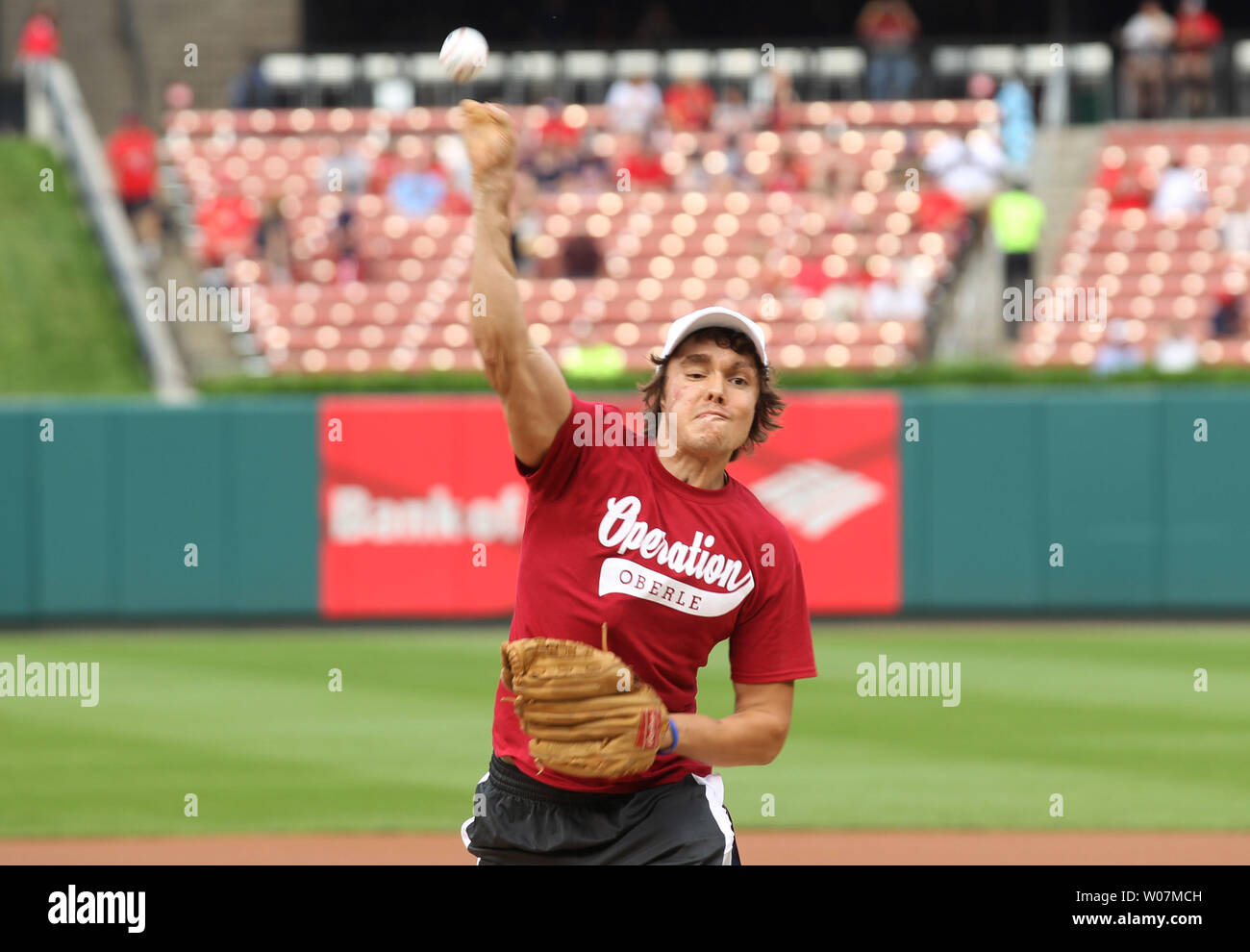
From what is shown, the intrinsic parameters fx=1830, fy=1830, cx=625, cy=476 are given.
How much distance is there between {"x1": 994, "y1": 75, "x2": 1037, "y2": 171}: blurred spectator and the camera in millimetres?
24422

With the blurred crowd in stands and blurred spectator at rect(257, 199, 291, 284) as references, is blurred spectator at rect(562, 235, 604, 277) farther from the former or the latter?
the blurred crowd in stands

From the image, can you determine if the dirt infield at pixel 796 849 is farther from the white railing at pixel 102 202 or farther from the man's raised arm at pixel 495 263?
the white railing at pixel 102 202

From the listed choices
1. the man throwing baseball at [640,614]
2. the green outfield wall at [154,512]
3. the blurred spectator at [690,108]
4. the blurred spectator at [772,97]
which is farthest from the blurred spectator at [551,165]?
the man throwing baseball at [640,614]

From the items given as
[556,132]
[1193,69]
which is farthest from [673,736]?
[1193,69]

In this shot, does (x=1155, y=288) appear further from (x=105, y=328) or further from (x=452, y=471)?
(x=105, y=328)

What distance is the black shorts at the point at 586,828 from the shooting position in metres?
4.32

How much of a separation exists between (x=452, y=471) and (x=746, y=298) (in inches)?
296

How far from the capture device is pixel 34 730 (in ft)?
37.9

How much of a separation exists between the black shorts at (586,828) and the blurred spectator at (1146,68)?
23.5m

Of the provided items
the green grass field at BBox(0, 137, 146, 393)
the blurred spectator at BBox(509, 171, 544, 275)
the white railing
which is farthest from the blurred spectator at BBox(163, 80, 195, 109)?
the blurred spectator at BBox(509, 171, 544, 275)

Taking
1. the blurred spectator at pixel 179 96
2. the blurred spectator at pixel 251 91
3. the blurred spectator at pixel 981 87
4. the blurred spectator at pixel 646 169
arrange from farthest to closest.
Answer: the blurred spectator at pixel 179 96 < the blurred spectator at pixel 251 91 < the blurred spectator at pixel 981 87 < the blurred spectator at pixel 646 169

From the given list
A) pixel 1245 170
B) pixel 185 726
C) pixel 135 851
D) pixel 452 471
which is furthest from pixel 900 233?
pixel 135 851

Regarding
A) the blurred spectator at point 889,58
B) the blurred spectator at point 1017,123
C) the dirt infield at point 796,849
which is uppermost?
the blurred spectator at point 889,58

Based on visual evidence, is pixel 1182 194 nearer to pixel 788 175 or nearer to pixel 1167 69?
pixel 1167 69
